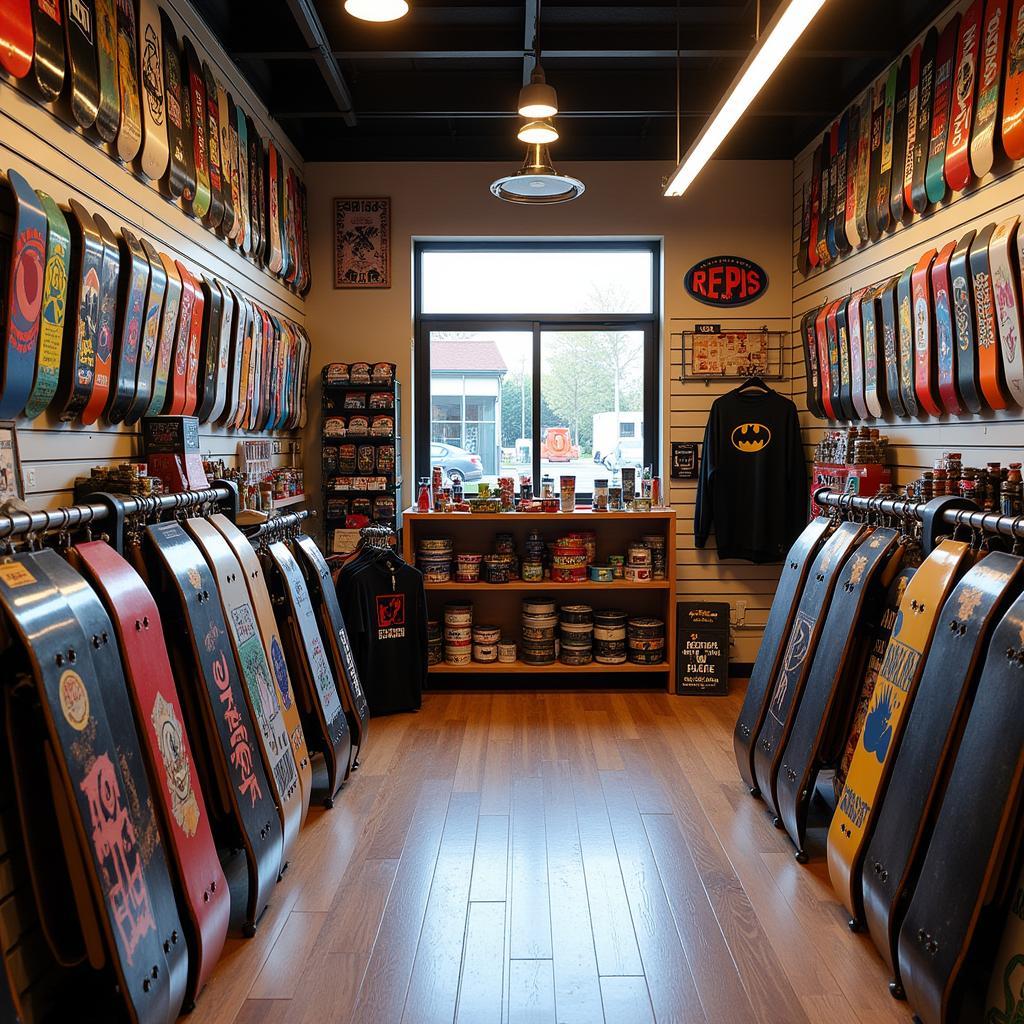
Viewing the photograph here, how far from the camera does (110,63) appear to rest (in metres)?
2.84

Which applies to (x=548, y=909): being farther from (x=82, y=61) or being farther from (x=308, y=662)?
(x=82, y=61)

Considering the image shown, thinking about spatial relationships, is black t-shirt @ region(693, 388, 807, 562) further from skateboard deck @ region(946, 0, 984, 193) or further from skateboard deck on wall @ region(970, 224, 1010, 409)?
skateboard deck on wall @ region(970, 224, 1010, 409)

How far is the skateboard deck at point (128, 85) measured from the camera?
115 inches

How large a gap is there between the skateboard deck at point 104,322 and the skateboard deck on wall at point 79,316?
A: 0.04 metres

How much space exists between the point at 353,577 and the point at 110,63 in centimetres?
280

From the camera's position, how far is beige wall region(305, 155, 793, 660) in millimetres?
5867

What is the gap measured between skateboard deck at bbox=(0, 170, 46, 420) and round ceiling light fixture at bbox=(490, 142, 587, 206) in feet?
7.11

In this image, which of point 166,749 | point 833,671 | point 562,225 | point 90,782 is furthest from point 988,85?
point 90,782

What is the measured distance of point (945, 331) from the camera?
3543 millimetres

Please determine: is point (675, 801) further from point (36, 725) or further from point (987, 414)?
point (36, 725)

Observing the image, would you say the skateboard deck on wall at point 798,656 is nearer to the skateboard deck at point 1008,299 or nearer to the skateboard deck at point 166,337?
the skateboard deck at point 1008,299

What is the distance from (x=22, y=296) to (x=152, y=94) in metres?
1.37

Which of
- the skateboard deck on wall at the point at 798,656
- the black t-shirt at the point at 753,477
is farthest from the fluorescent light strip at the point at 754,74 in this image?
the black t-shirt at the point at 753,477

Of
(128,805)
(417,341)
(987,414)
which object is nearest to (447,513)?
(417,341)
